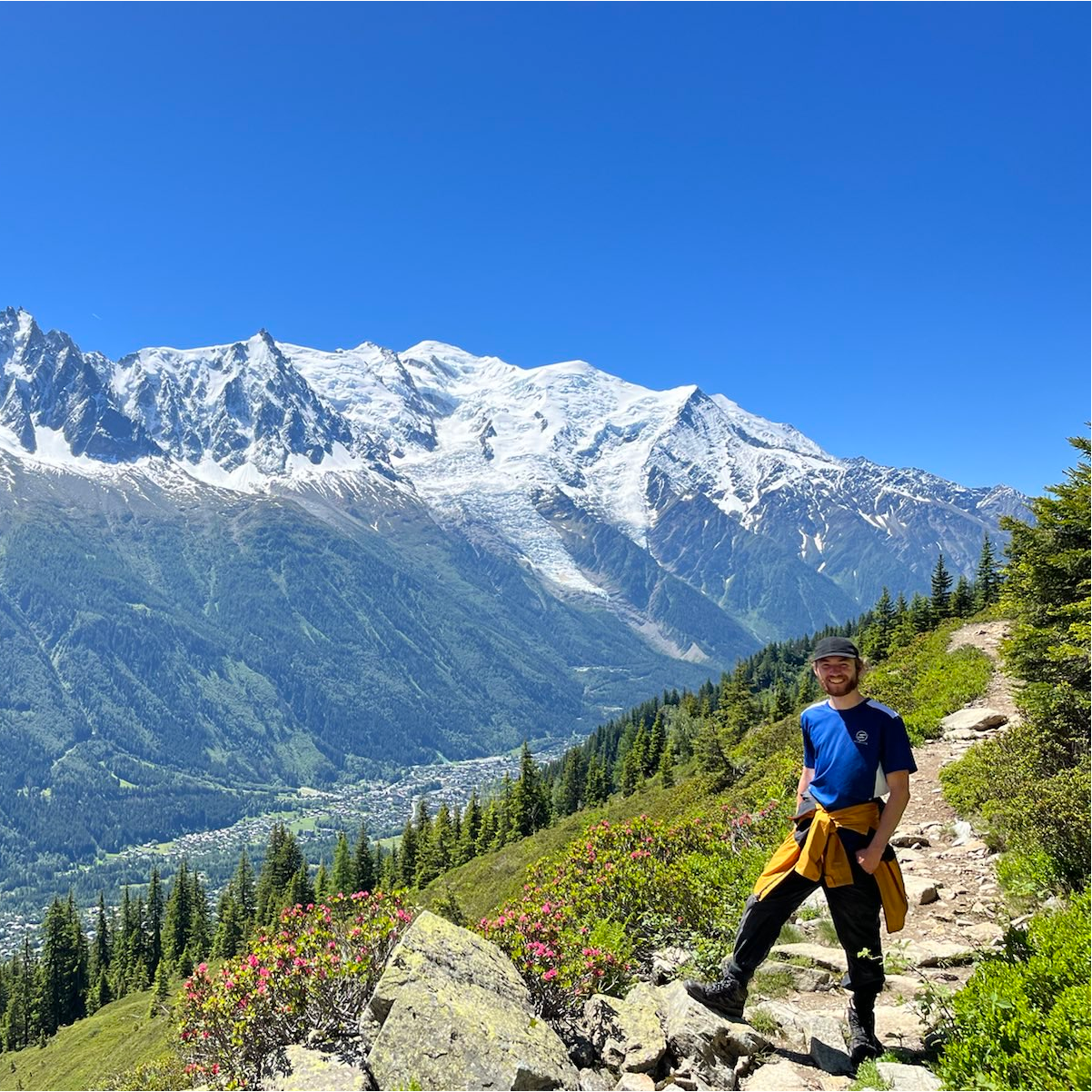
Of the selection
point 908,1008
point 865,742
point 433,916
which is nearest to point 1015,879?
point 908,1008

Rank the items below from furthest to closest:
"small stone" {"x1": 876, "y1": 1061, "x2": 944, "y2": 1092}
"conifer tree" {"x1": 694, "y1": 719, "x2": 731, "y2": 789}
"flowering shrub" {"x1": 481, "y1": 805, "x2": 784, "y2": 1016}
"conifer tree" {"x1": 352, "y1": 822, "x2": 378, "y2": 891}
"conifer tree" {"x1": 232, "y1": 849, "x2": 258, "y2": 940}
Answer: "conifer tree" {"x1": 232, "y1": 849, "x2": 258, "y2": 940}, "conifer tree" {"x1": 352, "y1": 822, "x2": 378, "y2": 891}, "conifer tree" {"x1": 694, "y1": 719, "x2": 731, "y2": 789}, "flowering shrub" {"x1": 481, "y1": 805, "x2": 784, "y2": 1016}, "small stone" {"x1": 876, "y1": 1061, "x2": 944, "y2": 1092}

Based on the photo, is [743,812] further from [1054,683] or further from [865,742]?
[865,742]

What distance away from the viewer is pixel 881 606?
90250 millimetres

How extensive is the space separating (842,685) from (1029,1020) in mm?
3217

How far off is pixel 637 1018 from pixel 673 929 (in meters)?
3.10

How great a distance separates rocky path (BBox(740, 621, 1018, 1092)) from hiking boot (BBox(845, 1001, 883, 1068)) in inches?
6.2

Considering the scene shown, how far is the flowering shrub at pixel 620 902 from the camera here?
833cm

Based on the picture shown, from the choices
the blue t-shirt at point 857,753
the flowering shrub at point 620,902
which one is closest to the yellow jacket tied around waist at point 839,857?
the blue t-shirt at point 857,753

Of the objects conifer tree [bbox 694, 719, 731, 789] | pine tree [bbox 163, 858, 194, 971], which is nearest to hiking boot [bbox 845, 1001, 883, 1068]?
conifer tree [bbox 694, 719, 731, 789]

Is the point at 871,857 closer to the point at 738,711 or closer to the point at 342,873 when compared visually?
the point at 738,711

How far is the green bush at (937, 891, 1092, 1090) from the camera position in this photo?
5688 millimetres

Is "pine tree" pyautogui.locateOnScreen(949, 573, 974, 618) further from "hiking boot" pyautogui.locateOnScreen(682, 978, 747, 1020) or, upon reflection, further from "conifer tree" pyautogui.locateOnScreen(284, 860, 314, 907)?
"conifer tree" pyautogui.locateOnScreen(284, 860, 314, 907)

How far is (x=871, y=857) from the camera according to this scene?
272 inches

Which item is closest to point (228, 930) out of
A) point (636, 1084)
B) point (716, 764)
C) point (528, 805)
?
point (528, 805)
